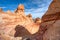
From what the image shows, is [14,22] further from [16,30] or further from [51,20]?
[51,20]

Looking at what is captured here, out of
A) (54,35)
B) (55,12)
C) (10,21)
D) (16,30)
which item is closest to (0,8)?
(10,21)

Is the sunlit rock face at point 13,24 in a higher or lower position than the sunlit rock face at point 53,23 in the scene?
lower

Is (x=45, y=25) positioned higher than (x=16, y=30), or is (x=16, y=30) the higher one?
(x=45, y=25)

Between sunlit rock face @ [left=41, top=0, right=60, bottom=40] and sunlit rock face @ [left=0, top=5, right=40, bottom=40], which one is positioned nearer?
sunlit rock face @ [left=41, top=0, right=60, bottom=40]

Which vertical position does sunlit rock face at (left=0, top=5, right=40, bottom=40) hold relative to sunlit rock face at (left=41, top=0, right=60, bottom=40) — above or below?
below

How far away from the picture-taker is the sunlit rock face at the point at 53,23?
1059cm

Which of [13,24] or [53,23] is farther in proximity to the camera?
[13,24]

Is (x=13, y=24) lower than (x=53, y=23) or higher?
lower

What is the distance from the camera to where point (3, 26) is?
70.9 feet

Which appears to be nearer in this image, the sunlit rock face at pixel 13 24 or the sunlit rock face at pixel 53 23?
the sunlit rock face at pixel 53 23

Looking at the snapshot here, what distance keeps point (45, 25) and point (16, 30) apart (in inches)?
291

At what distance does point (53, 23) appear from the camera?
1178 cm

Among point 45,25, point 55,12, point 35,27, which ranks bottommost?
point 35,27

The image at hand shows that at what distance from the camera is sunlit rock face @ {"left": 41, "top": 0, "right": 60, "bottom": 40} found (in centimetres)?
1059
